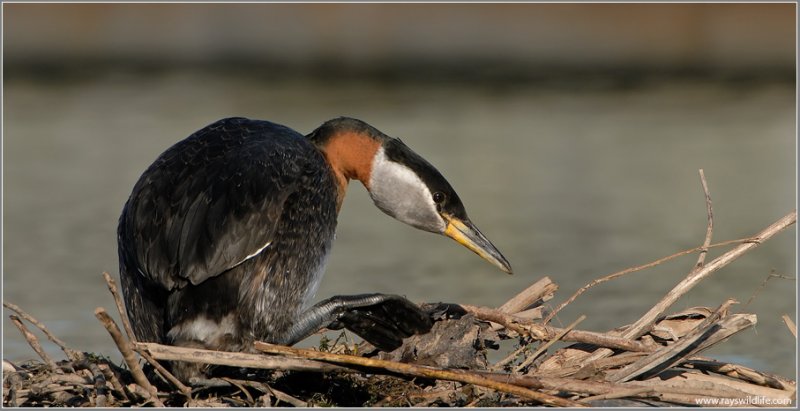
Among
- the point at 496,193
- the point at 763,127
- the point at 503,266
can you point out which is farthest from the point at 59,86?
the point at 503,266

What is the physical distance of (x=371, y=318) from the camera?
5.77 metres

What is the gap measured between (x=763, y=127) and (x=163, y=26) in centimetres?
1659

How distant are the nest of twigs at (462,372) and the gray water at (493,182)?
167 centimetres

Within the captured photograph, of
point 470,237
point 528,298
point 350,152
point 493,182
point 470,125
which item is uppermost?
point 470,125

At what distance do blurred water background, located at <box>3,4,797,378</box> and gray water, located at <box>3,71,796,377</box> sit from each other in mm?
42

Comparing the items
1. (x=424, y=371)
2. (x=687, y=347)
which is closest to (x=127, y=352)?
(x=424, y=371)

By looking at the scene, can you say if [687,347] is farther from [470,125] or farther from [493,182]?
[470,125]

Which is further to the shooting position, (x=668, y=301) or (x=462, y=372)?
(x=668, y=301)

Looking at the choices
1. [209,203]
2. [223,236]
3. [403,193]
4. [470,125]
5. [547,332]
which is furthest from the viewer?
[470,125]

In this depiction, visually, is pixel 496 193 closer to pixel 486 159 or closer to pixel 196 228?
pixel 486 159

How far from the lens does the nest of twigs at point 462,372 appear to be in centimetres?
509

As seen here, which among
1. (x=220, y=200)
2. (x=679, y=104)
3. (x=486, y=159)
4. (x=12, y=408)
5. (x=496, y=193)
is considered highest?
(x=679, y=104)

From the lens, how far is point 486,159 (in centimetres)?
1478

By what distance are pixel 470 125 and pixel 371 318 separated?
1162 centimetres
